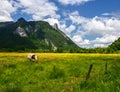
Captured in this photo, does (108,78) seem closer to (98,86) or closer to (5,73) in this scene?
(98,86)

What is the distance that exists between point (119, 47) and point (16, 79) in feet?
569

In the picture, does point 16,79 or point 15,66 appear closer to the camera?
point 16,79

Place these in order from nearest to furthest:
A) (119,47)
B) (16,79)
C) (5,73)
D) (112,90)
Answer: (112,90) < (16,79) < (5,73) < (119,47)

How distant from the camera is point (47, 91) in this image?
16.1 meters

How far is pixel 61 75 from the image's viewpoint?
94.4 feet

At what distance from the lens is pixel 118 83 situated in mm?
14445

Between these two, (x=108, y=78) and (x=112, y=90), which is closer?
(x=112, y=90)

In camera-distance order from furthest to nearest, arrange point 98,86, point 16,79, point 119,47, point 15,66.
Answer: point 119,47 < point 15,66 < point 16,79 < point 98,86

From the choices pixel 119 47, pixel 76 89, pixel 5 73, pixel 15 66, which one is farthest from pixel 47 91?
pixel 119 47

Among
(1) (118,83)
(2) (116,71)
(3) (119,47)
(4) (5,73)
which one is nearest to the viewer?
(1) (118,83)

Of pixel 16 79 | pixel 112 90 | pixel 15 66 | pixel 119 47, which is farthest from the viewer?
pixel 119 47

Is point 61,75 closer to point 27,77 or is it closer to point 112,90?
point 27,77

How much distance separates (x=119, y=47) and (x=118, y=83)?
610 feet

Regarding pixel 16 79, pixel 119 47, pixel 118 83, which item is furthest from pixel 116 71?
pixel 119 47
